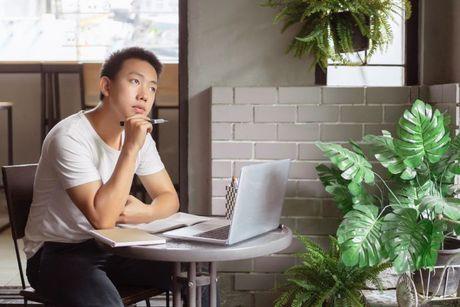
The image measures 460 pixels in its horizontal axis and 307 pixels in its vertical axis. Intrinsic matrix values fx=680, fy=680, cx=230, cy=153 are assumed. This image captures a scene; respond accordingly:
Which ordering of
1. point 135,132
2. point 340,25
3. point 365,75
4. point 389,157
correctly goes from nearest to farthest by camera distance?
point 135,132 < point 389,157 < point 340,25 < point 365,75

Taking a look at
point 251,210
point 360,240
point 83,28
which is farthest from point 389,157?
point 83,28

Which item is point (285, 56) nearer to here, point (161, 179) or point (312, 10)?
point (312, 10)

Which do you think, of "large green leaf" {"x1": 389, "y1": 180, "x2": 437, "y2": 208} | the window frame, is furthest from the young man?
the window frame

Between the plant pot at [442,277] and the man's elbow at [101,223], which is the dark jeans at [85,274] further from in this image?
the plant pot at [442,277]

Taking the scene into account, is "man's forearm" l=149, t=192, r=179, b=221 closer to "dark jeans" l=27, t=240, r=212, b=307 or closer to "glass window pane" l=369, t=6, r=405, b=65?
"dark jeans" l=27, t=240, r=212, b=307

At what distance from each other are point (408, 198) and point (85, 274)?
3.96 feet

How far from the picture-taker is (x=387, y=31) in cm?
288

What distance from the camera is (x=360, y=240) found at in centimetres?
233

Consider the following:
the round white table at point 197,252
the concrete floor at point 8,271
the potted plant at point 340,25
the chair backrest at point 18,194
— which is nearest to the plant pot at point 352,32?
the potted plant at point 340,25

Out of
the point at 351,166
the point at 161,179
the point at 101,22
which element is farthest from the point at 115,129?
the point at 101,22

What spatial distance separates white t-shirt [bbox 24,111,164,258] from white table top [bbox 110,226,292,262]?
0.36 m

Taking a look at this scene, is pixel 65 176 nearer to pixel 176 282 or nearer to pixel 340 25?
pixel 176 282

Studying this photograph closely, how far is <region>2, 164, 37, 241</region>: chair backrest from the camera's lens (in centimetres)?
252

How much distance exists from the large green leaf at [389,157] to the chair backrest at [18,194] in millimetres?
1317
